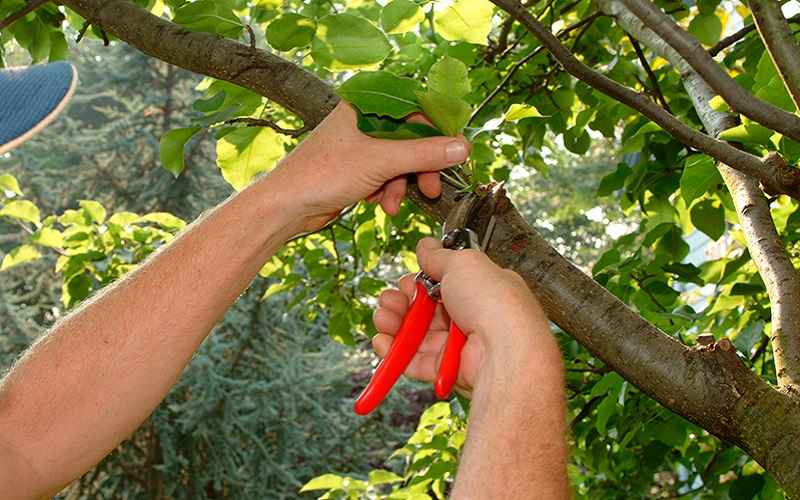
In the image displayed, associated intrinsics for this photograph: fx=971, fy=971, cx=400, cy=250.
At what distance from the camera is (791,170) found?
1.38 m

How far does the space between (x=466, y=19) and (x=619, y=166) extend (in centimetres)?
134

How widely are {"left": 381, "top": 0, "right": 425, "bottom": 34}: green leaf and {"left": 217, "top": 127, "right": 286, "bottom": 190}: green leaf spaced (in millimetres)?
488

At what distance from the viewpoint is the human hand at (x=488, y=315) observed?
1177 millimetres

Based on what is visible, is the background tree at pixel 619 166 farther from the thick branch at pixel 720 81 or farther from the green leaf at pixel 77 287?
the green leaf at pixel 77 287

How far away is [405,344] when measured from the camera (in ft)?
4.83

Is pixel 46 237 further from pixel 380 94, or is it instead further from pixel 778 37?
pixel 778 37

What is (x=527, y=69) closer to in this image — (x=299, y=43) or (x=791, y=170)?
(x=299, y=43)

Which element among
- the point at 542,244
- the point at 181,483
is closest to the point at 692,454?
the point at 542,244

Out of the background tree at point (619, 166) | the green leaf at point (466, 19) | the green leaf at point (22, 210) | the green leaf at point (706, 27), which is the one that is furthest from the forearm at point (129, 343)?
the green leaf at point (22, 210)

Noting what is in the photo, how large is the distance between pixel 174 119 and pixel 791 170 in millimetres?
14709

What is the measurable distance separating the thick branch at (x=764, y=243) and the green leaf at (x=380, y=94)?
0.37 meters

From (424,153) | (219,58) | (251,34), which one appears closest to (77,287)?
(219,58)

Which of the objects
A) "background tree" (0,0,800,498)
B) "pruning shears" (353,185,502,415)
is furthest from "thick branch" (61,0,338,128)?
"pruning shears" (353,185,502,415)

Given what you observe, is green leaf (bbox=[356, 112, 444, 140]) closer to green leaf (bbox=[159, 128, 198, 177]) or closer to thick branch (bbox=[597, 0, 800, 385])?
thick branch (bbox=[597, 0, 800, 385])
